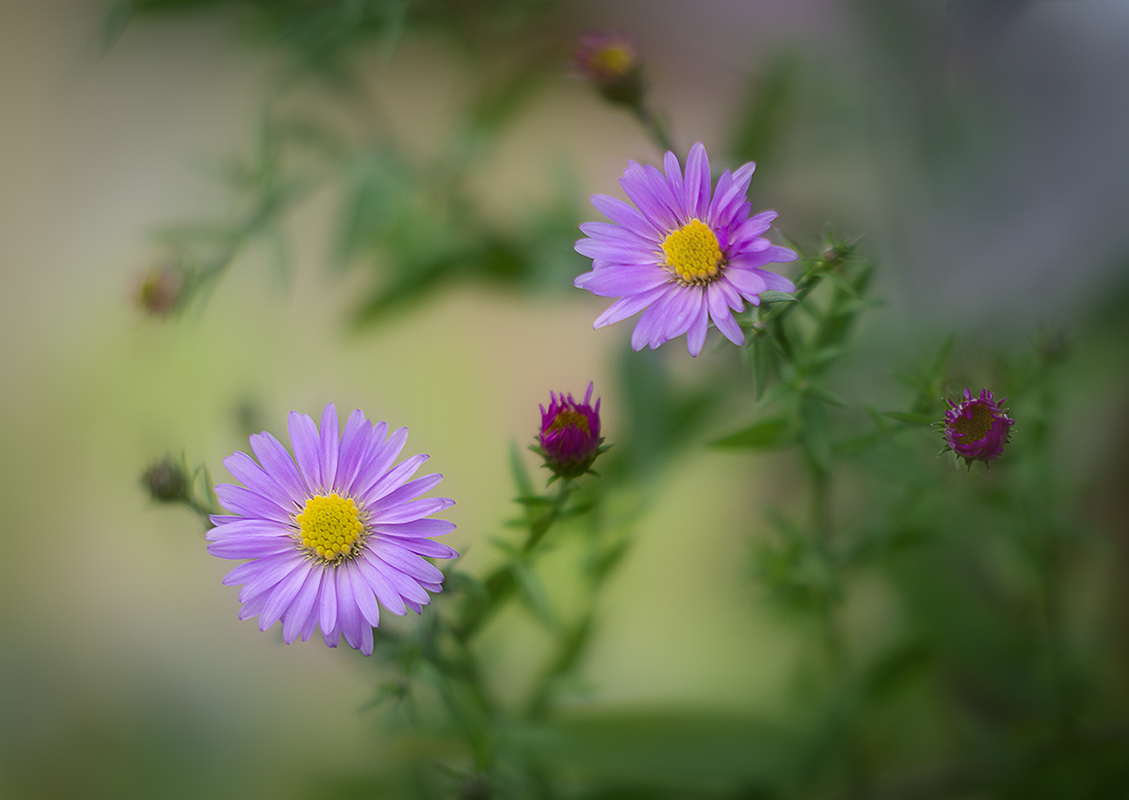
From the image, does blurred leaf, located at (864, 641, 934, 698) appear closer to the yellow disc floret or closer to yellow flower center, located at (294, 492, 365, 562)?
the yellow disc floret

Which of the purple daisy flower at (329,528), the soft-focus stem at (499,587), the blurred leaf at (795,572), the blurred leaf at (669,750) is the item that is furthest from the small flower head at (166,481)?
the blurred leaf at (795,572)

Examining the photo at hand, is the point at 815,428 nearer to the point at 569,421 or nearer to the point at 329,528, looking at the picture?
the point at 569,421

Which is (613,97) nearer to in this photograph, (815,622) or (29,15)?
(815,622)

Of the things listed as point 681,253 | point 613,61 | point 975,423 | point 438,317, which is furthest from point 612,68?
point 438,317

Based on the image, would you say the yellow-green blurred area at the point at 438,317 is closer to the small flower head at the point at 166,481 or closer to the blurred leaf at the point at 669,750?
the blurred leaf at the point at 669,750

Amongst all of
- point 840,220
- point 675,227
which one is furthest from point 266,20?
point 840,220
